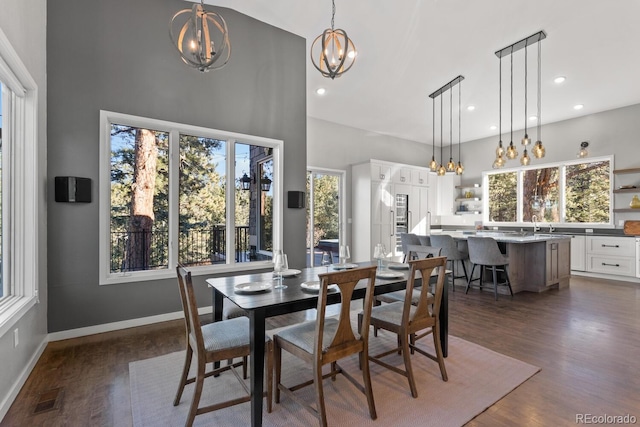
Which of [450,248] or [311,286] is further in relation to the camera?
[450,248]

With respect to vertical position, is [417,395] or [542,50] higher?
[542,50]

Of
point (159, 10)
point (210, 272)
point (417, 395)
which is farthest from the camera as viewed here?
point (210, 272)

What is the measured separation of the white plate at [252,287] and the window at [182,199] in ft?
6.46

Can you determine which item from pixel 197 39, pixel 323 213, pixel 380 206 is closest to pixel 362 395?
pixel 197 39

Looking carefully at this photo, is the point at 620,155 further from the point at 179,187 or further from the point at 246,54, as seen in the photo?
the point at 179,187

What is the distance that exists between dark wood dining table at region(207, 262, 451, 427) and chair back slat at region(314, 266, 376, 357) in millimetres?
154

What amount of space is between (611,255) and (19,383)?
8.49m

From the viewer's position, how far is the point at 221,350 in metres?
1.96

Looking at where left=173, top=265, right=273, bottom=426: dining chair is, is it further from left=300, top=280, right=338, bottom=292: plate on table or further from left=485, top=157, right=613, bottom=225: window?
left=485, top=157, right=613, bottom=225: window

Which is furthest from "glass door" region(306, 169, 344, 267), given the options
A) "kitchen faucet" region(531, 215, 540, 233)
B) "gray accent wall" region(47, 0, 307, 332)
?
"kitchen faucet" region(531, 215, 540, 233)

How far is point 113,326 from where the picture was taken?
3518 mm

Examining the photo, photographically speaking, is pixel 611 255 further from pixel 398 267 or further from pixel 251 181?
pixel 251 181

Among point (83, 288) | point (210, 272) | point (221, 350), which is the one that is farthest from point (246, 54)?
point (221, 350)

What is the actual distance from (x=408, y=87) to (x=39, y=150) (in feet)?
17.8
